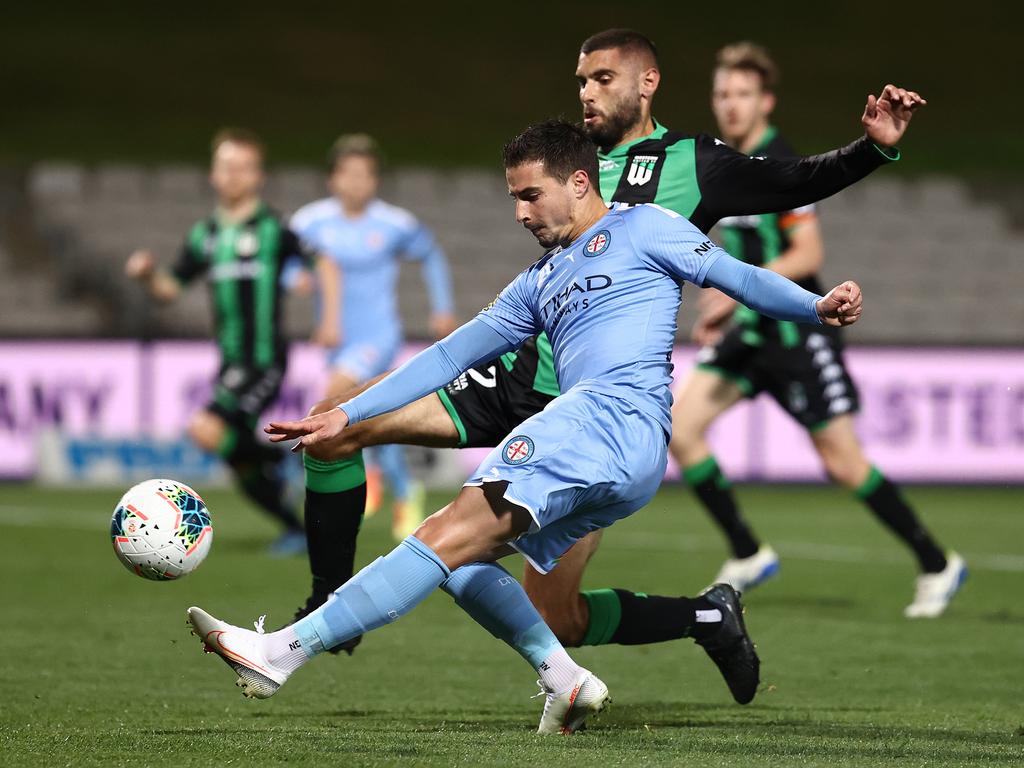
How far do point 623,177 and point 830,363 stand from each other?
2.76 m

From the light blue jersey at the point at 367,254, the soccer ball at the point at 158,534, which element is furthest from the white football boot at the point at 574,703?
the light blue jersey at the point at 367,254

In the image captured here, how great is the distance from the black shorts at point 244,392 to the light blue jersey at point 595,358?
16.3 feet

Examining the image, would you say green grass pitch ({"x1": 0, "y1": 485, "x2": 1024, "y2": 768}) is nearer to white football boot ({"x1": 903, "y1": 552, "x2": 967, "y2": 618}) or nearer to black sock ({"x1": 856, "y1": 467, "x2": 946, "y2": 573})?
white football boot ({"x1": 903, "y1": 552, "x2": 967, "y2": 618})

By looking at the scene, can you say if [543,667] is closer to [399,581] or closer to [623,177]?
[399,581]

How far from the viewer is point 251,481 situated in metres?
→ 9.71

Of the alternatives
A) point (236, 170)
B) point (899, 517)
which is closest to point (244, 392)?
point (236, 170)

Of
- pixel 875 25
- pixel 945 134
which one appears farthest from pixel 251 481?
pixel 875 25

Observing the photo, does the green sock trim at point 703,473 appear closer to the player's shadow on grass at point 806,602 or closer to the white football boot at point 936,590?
the player's shadow on grass at point 806,602

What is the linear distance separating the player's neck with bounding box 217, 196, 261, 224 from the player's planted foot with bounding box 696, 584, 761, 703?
208 inches

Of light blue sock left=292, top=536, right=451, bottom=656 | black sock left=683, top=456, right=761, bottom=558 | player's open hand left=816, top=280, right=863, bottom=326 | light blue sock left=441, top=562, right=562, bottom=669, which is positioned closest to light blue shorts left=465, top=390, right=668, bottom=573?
light blue sock left=441, top=562, right=562, bottom=669

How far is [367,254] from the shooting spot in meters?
11.9

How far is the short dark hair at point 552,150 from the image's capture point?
4.68m

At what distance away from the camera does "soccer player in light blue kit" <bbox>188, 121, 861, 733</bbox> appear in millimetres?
4422

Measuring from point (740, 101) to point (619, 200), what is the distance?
286cm
